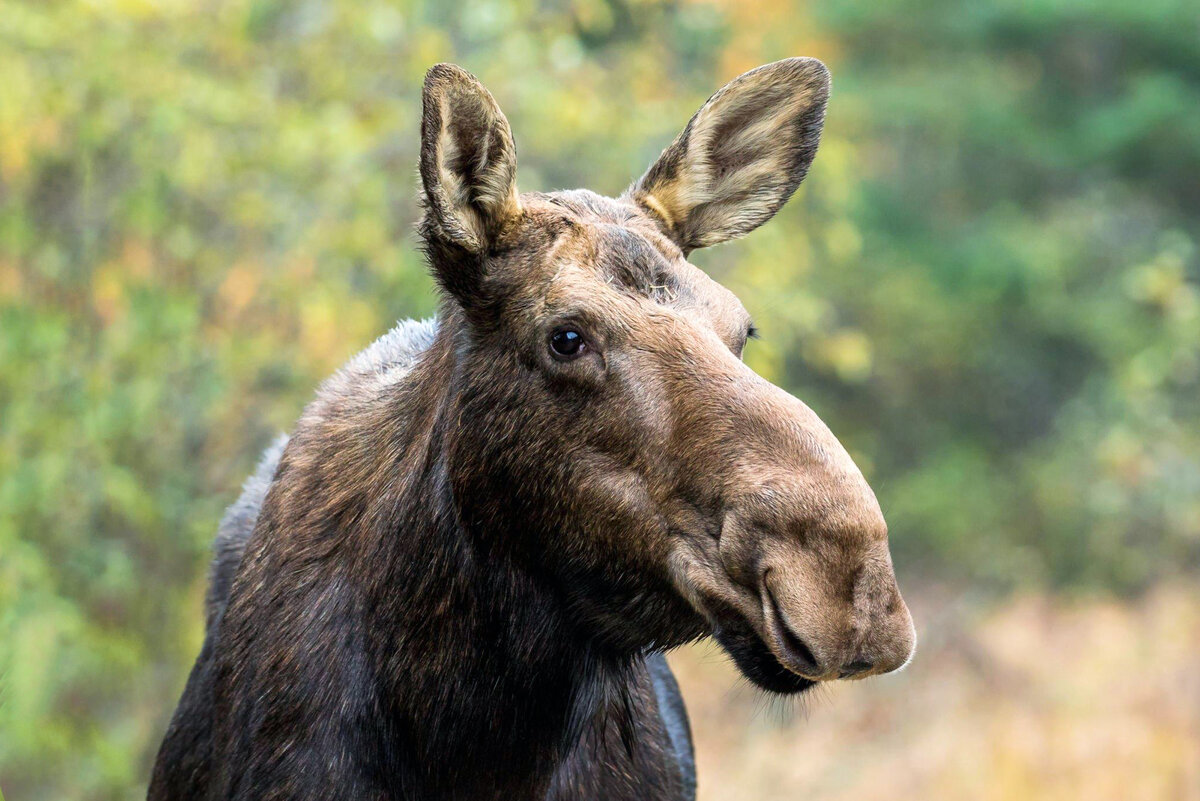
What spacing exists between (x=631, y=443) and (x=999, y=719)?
34.9 feet

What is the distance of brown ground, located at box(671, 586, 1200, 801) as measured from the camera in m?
11.3

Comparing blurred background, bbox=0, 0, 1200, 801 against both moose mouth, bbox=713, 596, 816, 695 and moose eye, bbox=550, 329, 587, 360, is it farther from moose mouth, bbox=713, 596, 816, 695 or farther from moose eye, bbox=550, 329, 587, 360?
moose eye, bbox=550, 329, 587, 360

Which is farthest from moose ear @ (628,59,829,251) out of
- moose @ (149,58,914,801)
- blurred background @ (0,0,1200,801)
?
blurred background @ (0,0,1200,801)

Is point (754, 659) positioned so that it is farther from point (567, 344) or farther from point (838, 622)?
point (567, 344)

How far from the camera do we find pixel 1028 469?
58.8 feet

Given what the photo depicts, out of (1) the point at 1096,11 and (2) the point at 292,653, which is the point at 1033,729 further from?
(2) the point at 292,653

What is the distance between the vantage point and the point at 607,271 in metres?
3.27

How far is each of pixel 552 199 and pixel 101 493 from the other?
16.2 feet

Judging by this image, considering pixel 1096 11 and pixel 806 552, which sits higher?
pixel 806 552

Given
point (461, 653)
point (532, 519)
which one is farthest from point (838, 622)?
point (461, 653)

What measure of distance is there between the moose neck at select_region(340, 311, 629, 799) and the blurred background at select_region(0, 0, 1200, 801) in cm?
61

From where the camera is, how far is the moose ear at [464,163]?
10.3ft

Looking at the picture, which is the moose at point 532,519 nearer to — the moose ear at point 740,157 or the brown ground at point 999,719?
the moose ear at point 740,157

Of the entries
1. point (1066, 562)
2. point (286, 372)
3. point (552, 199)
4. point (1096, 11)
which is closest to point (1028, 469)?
point (1066, 562)
